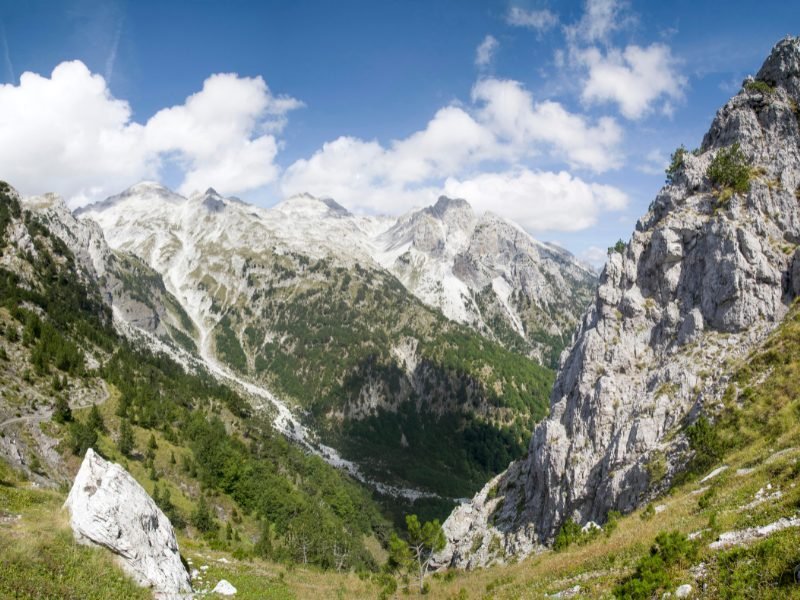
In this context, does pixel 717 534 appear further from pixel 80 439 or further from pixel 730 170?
pixel 80 439

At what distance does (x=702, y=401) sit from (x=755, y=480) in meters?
30.8

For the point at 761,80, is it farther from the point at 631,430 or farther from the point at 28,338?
the point at 28,338

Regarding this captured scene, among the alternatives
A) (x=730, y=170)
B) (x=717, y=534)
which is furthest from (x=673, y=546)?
(x=730, y=170)

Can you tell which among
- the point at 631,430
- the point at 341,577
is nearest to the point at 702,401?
the point at 631,430

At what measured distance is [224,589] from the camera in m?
28.9

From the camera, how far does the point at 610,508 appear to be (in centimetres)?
5469

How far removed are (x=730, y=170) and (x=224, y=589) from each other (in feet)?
290

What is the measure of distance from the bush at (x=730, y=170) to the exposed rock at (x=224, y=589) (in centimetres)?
8438

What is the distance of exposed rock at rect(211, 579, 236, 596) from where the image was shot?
28.3 m

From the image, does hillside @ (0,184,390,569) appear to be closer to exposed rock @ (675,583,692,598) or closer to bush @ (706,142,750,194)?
exposed rock @ (675,583,692,598)

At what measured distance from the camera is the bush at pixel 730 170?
73.3 m

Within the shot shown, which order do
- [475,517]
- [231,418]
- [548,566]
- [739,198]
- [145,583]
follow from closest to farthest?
1. [145,583]
2. [548,566]
3. [739,198]
4. [475,517]
5. [231,418]

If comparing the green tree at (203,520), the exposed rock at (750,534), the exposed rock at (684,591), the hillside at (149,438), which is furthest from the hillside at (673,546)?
the green tree at (203,520)

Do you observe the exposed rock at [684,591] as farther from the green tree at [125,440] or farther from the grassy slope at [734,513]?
the green tree at [125,440]
